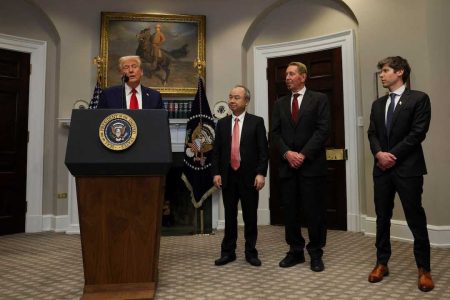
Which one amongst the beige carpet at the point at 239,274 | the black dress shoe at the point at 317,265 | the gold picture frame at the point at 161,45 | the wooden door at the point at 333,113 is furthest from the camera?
the gold picture frame at the point at 161,45

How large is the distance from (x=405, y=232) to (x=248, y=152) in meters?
2.04

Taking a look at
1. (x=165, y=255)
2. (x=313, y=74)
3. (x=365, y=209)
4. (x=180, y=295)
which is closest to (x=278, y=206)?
(x=365, y=209)

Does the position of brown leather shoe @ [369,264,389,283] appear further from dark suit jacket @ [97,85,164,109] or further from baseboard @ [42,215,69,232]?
baseboard @ [42,215,69,232]

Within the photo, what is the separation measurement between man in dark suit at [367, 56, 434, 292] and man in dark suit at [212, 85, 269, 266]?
2.82 ft

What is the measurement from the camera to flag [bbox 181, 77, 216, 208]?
4473 mm

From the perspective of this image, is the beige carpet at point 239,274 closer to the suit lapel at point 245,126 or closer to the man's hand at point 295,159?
the man's hand at point 295,159

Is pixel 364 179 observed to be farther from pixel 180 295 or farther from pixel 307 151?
pixel 180 295

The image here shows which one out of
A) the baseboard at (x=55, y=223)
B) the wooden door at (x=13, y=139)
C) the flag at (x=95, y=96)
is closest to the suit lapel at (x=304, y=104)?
the flag at (x=95, y=96)

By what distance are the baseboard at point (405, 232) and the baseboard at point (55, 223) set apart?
3639 millimetres

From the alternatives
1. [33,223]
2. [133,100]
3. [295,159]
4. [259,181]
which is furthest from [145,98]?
[33,223]

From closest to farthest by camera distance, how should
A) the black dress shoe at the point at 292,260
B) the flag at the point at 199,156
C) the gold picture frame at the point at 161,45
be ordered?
the black dress shoe at the point at 292,260 → the flag at the point at 199,156 → the gold picture frame at the point at 161,45

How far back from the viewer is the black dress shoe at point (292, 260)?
2.89 metres

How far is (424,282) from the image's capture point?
7.66 ft

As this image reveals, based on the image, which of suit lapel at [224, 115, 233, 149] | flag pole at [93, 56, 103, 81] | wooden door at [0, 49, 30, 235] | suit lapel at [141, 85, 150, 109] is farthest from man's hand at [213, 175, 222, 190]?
wooden door at [0, 49, 30, 235]
